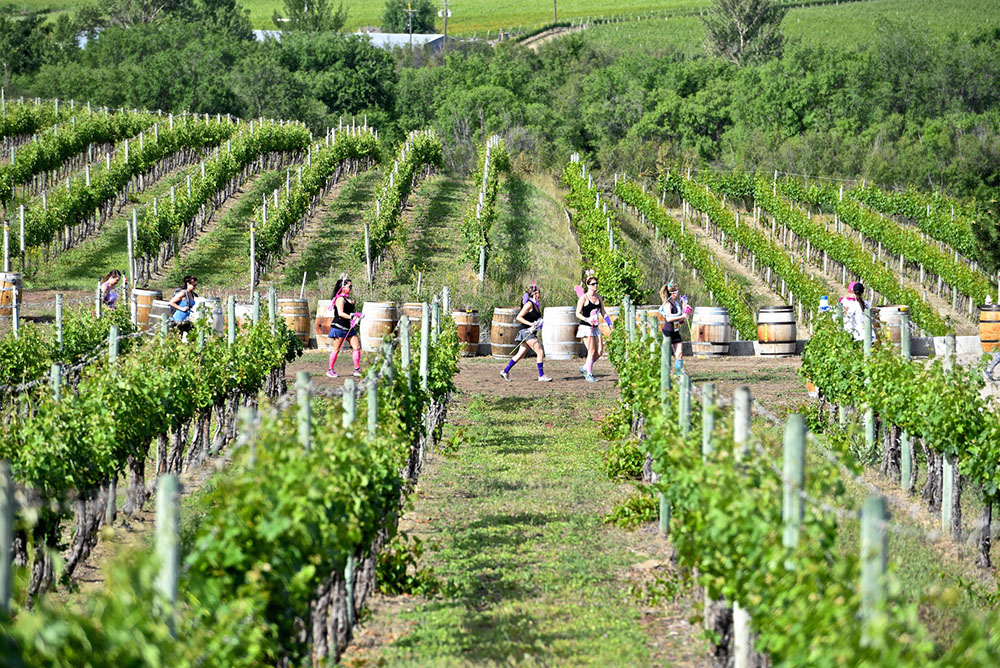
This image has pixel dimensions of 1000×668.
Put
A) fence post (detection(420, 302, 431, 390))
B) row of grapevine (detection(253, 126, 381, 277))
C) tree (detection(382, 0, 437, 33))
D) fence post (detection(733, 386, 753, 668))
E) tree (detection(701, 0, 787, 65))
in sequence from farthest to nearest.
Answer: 1. tree (detection(382, 0, 437, 33))
2. tree (detection(701, 0, 787, 65))
3. row of grapevine (detection(253, 126, 381, 277))
4. fence post (detection(420, 302, 431, 390))
5. fence post (detection(733, 386, 753, 668))

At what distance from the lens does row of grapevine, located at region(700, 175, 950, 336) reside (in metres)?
32.1

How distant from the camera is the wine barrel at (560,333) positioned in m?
20.4

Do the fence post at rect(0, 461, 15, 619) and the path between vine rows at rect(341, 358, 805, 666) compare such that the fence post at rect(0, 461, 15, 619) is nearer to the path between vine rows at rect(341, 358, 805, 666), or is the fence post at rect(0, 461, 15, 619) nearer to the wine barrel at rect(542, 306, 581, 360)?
the path between vine rows at rect(341, 358, 805, 666)

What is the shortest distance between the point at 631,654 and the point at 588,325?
408 inches

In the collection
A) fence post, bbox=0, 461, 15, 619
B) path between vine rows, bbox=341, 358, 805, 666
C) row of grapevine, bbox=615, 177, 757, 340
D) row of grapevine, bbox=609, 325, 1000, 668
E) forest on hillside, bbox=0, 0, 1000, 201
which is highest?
forest on hillside, bbox=0, 0, 1000, 201

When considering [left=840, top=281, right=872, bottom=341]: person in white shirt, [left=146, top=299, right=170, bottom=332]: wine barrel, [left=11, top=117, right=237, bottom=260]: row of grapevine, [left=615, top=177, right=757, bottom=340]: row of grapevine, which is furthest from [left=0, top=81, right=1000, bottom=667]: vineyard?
[left=615, top=177, right=757, bottom=340]: row of grapevine

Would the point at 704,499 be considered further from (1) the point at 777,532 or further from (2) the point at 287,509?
(2) the point at 287,509

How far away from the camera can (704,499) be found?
20.1 ft

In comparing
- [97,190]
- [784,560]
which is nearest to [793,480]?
[784,560]

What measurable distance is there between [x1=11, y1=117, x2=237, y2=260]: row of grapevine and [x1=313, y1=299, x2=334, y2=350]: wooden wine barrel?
27.6 feet

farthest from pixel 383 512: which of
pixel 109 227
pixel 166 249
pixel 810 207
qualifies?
pixel 810 207

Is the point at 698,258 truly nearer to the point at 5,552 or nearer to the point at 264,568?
the point at 264,568


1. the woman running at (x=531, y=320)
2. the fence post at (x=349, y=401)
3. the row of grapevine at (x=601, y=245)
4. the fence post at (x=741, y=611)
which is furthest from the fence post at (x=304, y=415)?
the row of grapevine at (x=601, y=245)

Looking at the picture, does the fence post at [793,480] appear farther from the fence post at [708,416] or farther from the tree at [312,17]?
the tree at [312,17]
